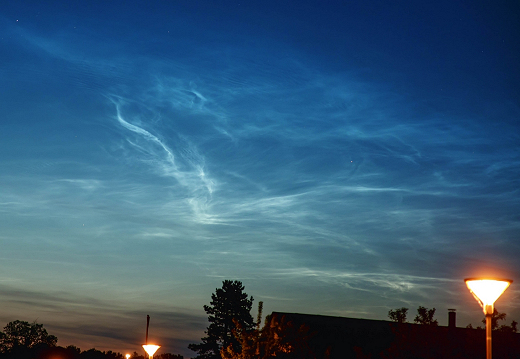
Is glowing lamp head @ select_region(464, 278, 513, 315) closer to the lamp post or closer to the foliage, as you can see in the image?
the lamp post

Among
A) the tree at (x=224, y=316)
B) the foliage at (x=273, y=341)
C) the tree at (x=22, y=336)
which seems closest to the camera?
the foliage at (x=273, y=341)

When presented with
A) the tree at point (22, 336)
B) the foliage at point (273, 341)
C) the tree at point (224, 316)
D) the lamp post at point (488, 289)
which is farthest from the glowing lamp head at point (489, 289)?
the tree at point (22, 336)

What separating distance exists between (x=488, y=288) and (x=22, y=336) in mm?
121639

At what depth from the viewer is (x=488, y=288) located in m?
12.1

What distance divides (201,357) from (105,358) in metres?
21.5

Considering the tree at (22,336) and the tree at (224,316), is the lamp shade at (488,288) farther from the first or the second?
the tree at (22,336)

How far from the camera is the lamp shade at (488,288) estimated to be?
39.7 ft

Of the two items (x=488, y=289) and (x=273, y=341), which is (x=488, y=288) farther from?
(x=273, y=341)

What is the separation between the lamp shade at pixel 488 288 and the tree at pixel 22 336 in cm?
11653

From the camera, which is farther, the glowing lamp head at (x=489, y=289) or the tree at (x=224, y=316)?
the tree at (x=224, y=316)

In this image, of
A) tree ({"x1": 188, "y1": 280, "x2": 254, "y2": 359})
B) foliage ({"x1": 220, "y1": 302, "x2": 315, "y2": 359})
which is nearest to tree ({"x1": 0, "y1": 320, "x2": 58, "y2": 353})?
tree ({"x1": 188, "y1": 280, "x2": 254, "y2": 359})

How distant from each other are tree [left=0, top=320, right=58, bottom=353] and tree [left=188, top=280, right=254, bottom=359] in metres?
52.4

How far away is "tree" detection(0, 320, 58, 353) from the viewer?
11525 centimetres

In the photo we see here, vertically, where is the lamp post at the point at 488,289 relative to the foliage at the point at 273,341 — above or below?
above
